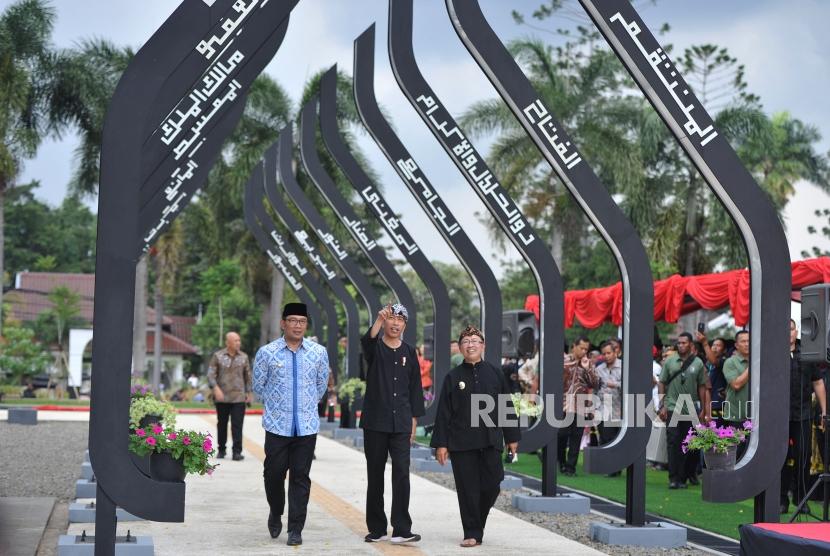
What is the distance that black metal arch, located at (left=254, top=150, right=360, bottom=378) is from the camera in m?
23.3

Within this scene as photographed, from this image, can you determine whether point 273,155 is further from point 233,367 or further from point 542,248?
point 542,248

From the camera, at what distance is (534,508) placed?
1202 centimetres

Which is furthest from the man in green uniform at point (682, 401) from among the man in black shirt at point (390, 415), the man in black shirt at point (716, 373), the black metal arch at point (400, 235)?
the man in black shirt at point (390, 415)

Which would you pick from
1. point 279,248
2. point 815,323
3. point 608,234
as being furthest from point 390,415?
point 279,248

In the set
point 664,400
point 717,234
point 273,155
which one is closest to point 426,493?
point 664,400

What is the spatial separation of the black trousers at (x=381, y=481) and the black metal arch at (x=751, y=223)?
2220mm

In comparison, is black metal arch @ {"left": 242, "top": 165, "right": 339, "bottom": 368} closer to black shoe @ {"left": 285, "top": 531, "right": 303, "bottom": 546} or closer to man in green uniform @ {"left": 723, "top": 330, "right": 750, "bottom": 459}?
man in green uniform @ {"left": 723, "top": 330, "right": 750, "bottom": 459}

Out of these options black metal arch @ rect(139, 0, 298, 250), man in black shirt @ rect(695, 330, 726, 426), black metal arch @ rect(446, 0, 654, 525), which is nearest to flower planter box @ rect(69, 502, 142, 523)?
black metal arch @ rect(139, 0, 298, 250)

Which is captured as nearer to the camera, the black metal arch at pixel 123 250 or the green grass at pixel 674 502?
the black metal arch at pixel 123 250

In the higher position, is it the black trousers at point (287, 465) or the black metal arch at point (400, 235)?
the black metal arch at point (400, 235)

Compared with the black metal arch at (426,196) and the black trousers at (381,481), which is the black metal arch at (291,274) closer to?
the black metal arch at (426,196)

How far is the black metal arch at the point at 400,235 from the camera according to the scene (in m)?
17.3

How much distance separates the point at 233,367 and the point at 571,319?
1006cm

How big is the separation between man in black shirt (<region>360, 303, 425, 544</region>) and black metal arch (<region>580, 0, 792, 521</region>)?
7.37 feet
